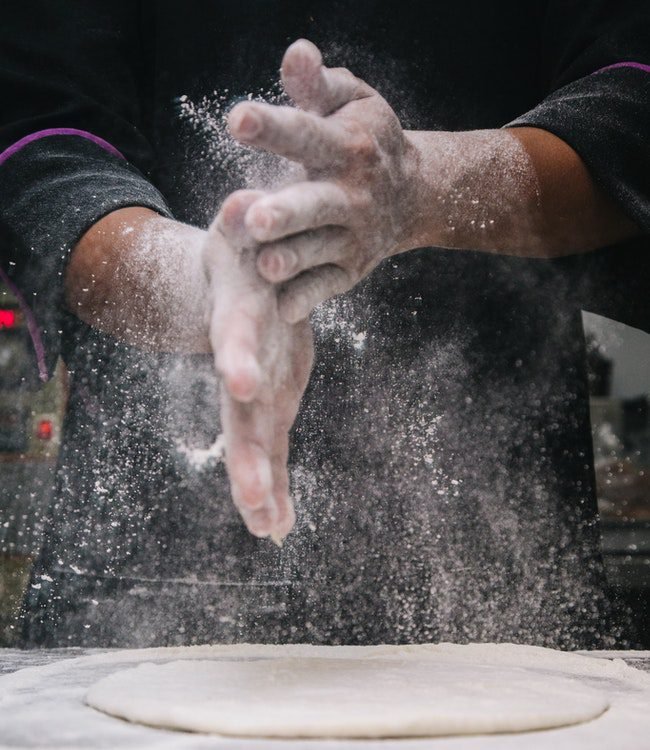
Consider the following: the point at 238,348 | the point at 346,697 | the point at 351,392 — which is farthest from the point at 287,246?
the point at 351,392

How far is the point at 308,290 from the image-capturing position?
0.83 m

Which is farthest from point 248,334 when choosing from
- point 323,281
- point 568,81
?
point 568,81

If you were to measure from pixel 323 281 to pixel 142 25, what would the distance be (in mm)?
831

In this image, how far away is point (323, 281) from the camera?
0.86 meters

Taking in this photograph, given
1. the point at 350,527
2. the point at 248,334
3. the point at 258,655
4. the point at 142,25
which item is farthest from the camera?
the point at 142,25

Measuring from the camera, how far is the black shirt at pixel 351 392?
1.27 meters

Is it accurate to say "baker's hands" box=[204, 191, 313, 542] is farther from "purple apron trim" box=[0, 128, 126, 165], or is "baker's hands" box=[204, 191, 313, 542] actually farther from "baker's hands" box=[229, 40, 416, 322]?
"purple apron trim" box=[0, 128, 126, 165]

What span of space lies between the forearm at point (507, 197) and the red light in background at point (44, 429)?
806mm

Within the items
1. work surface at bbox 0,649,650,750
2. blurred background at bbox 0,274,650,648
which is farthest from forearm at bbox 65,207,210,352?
work surface at bbox 0,649,650,750

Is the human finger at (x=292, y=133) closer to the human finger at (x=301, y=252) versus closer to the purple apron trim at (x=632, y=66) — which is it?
the human finger at (x=301, y=252)

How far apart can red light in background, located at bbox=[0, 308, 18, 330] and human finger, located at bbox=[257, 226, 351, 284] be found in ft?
3.38

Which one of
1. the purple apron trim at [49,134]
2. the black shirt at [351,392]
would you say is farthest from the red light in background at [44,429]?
the purple apron trim at [49,134]

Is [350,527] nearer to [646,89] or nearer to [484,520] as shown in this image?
[484,520]

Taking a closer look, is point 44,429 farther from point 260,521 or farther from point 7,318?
point 260,521
